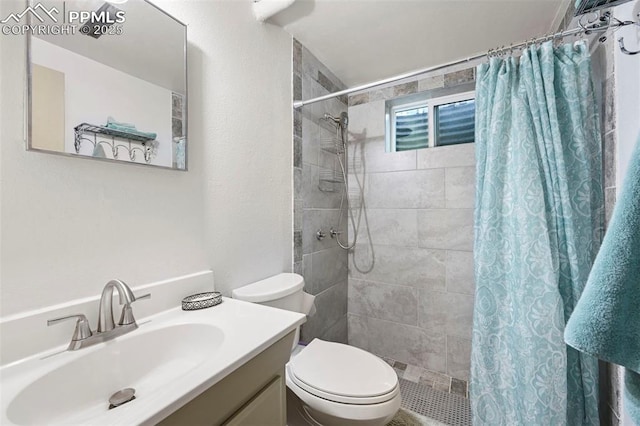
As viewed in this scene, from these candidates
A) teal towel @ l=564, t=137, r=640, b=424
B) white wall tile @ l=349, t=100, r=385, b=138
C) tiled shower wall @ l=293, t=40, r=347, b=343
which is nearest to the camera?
teal towel @ l=564, t=137, r=640, b=424

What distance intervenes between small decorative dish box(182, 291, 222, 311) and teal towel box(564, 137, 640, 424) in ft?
3.38

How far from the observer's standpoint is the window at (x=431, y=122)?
1.96m

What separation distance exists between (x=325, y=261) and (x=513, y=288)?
117cm

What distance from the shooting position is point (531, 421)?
1056 mm

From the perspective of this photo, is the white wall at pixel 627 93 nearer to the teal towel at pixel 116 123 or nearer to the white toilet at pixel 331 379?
the white toilet at pixel 331 379

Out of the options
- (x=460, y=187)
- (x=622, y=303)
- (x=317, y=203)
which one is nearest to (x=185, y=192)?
(x=317, y=203)

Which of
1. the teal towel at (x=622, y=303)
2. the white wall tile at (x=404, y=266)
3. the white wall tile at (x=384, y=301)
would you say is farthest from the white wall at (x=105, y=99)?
the white wall tile at (x=384, y=301)

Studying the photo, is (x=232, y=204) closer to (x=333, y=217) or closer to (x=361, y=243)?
(x=333, y=217)

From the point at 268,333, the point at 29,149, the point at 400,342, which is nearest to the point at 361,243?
the point at 400,342

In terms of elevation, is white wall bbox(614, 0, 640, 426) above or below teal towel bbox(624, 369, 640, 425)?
above

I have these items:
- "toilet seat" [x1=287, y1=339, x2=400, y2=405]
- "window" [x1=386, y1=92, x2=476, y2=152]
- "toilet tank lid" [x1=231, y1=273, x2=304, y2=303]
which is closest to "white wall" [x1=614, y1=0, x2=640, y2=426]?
"toilet seat" [x1=287, y1=339, x2=400, y2=405]

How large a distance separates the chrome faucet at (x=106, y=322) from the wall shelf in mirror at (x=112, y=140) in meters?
0.41

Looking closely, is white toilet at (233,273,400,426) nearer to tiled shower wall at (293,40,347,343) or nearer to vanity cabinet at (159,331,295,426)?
vanity cabinet at (159,331,295,426)

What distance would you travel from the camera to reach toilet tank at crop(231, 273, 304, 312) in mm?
1170
